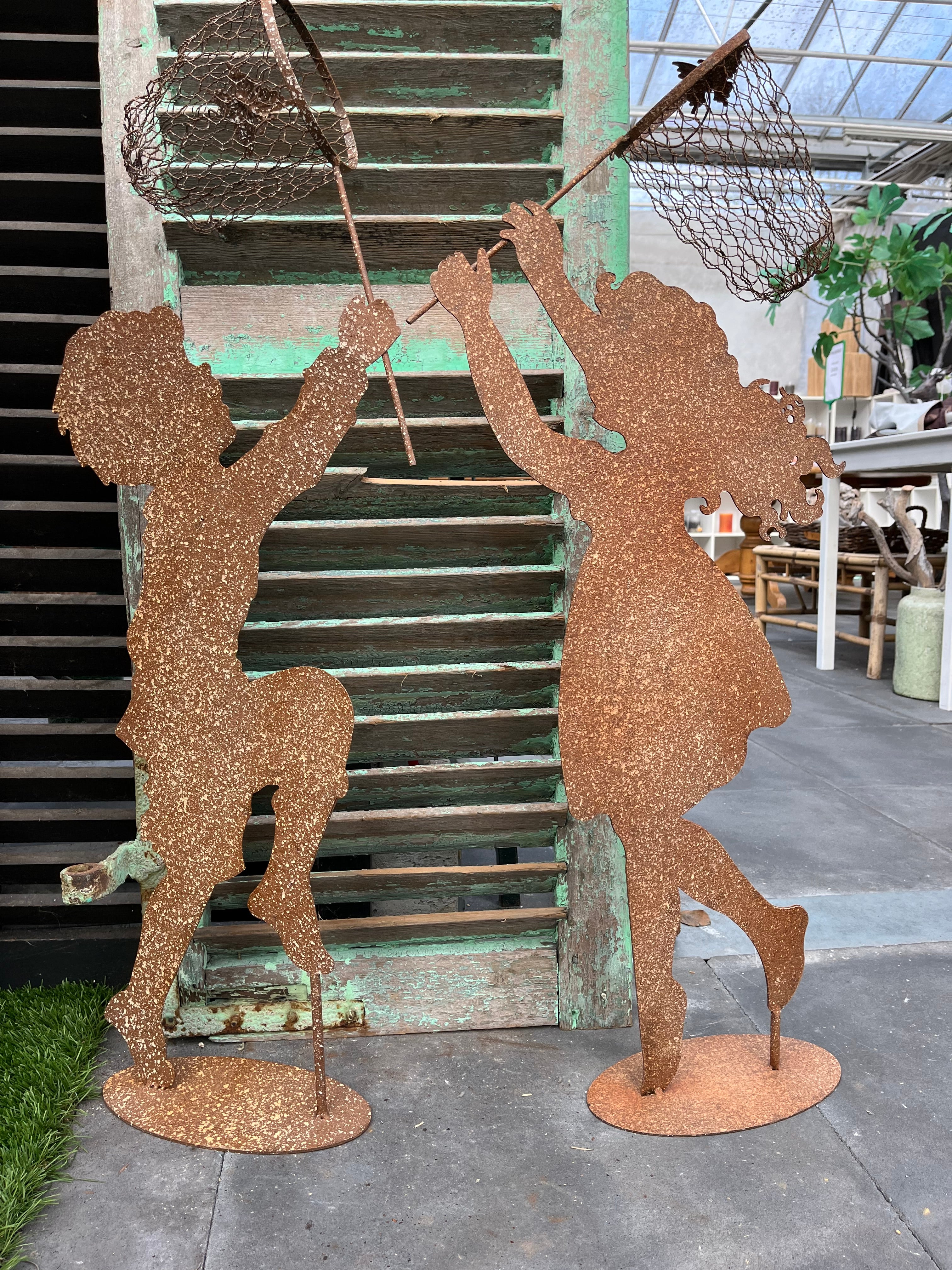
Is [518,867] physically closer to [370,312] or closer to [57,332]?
[370,312]

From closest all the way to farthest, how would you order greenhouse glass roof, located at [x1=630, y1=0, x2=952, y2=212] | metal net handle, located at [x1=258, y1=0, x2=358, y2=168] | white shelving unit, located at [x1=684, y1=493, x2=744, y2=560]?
metal net handle, located at [x1=258, y1=0, x2=358, y2=168], greenhouse glass roof, located at [x1=630, y1=0, x2=952, y2=212], white shelving unit, located at [x1=684, y1=493, x2=744, y2=560]

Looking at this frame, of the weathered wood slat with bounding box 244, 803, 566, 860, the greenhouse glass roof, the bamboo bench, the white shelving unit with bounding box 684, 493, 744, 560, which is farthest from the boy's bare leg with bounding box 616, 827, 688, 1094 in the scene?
the white shelving unit with bounding box 684, 493, 744, 560

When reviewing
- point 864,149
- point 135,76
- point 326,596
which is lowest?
point 326,596

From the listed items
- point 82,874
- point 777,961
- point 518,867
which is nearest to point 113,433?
point 82,874

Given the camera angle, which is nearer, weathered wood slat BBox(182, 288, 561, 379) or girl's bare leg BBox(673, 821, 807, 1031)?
girl's bare leg BBox(673, 821, 807, 1031)

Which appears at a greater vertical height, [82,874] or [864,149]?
[864,149]

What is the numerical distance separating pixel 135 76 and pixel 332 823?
55.2 inches

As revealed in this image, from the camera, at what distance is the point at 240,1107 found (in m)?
1.60

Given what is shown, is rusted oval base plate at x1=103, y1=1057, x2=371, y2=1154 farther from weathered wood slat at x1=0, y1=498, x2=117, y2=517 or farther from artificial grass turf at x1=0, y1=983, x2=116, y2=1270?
weathered wood slat at x1=0, y1=498, x2=117, y2=517

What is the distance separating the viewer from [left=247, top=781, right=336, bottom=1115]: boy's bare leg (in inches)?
62.6

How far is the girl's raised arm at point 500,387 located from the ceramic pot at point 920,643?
11.8 feet

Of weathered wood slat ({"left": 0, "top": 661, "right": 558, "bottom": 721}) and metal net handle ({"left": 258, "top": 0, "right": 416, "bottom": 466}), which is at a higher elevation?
metal net handle ({"left": 258, "top": 0, "right": 416, "bottom": 466})

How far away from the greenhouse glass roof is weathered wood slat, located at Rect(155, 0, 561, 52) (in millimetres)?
5859

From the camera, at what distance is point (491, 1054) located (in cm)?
182
